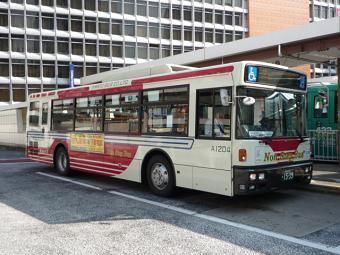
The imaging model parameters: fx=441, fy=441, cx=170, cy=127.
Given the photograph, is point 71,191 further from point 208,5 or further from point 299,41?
point 208,5

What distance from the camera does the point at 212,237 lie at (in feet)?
21.3

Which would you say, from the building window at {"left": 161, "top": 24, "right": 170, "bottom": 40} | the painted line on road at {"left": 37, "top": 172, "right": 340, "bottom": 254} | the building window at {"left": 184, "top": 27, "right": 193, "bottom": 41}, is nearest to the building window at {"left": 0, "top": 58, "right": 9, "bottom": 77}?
the building window at {"left": 161, "top": 24, "right": 170, "bottom": 40}

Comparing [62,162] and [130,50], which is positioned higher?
[130,50]

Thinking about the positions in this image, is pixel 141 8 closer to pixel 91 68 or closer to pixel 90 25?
pixel 90 25

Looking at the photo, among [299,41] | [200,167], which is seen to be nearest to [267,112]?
[200,167]

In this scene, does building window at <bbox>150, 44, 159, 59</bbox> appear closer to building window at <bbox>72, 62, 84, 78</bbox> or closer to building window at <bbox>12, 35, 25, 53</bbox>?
building window at <bbox>72, 62, 84, 78</bbox>

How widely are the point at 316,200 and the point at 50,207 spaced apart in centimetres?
534

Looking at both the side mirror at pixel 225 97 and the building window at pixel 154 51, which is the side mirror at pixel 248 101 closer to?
the side mirror at pixel 225 97

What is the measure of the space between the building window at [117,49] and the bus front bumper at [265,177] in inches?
1888

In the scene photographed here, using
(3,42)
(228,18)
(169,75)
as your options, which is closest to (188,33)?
(228,18)

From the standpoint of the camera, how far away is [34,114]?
15.0 m

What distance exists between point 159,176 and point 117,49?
47.0 metres

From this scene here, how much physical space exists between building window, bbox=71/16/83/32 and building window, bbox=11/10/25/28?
568 cm

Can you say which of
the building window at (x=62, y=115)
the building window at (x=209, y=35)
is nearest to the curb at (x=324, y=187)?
the building window at (x=62, y=115)
